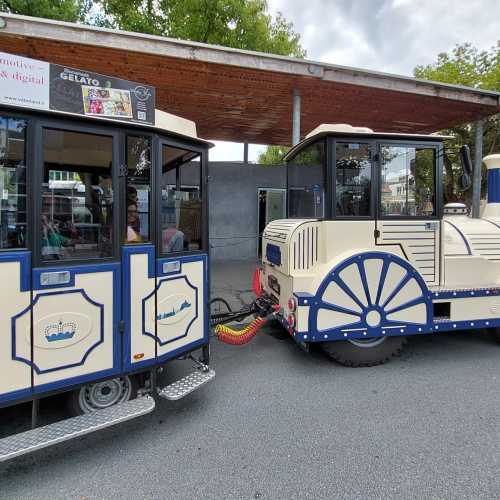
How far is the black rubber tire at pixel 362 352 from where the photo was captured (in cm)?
367

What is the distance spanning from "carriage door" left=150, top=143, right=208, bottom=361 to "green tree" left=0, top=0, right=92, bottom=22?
14132 millimetres

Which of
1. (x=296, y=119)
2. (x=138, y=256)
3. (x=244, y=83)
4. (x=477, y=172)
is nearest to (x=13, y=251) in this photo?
(x=138, y=256)

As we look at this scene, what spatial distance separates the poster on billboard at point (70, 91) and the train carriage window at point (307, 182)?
6.32ft

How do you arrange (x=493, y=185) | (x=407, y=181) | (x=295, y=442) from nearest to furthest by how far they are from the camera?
1. (x=295, y=442)
2. (x=407, y=181)
3. (x=493, y=185)

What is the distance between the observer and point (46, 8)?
12719mm

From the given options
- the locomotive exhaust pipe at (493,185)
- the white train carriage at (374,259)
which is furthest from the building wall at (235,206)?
the white train carriage at (374,259)

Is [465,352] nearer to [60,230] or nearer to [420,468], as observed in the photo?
[420,468]

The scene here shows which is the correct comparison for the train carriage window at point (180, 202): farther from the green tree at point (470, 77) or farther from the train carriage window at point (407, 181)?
the green tree at point (470, 77)

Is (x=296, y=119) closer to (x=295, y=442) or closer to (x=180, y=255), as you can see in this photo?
(x=180, y=255)

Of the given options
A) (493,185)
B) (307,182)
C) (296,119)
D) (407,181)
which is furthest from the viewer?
(296,119)

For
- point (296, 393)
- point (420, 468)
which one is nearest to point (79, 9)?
point (296, 393)

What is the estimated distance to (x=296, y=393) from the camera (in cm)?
318

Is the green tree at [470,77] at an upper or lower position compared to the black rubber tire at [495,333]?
upper

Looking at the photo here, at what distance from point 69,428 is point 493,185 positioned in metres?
5.64
